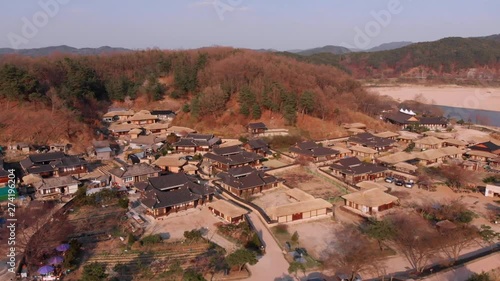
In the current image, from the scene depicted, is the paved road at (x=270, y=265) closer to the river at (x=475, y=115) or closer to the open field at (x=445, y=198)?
the open field at (x=445, y=198)

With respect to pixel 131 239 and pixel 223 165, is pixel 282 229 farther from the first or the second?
pixel 223 165

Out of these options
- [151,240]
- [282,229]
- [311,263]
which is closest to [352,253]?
[311,263]

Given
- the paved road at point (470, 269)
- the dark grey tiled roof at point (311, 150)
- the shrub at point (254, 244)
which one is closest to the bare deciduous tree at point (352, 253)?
the paved road at point (470, 269)

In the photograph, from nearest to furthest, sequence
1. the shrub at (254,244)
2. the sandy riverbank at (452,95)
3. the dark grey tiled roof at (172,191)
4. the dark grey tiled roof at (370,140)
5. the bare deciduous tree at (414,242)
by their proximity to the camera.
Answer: the bare deciduous tree at (414,242) < the shrub at (254,244) < the dark grey tiled roof at (172,191) < the dark grey tiled roof at (370,140) < the sandy riverbank at (452,95)

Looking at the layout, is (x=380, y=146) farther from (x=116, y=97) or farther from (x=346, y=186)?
(x=116, y=97)

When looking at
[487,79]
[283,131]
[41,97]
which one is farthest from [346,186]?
[487,79]
